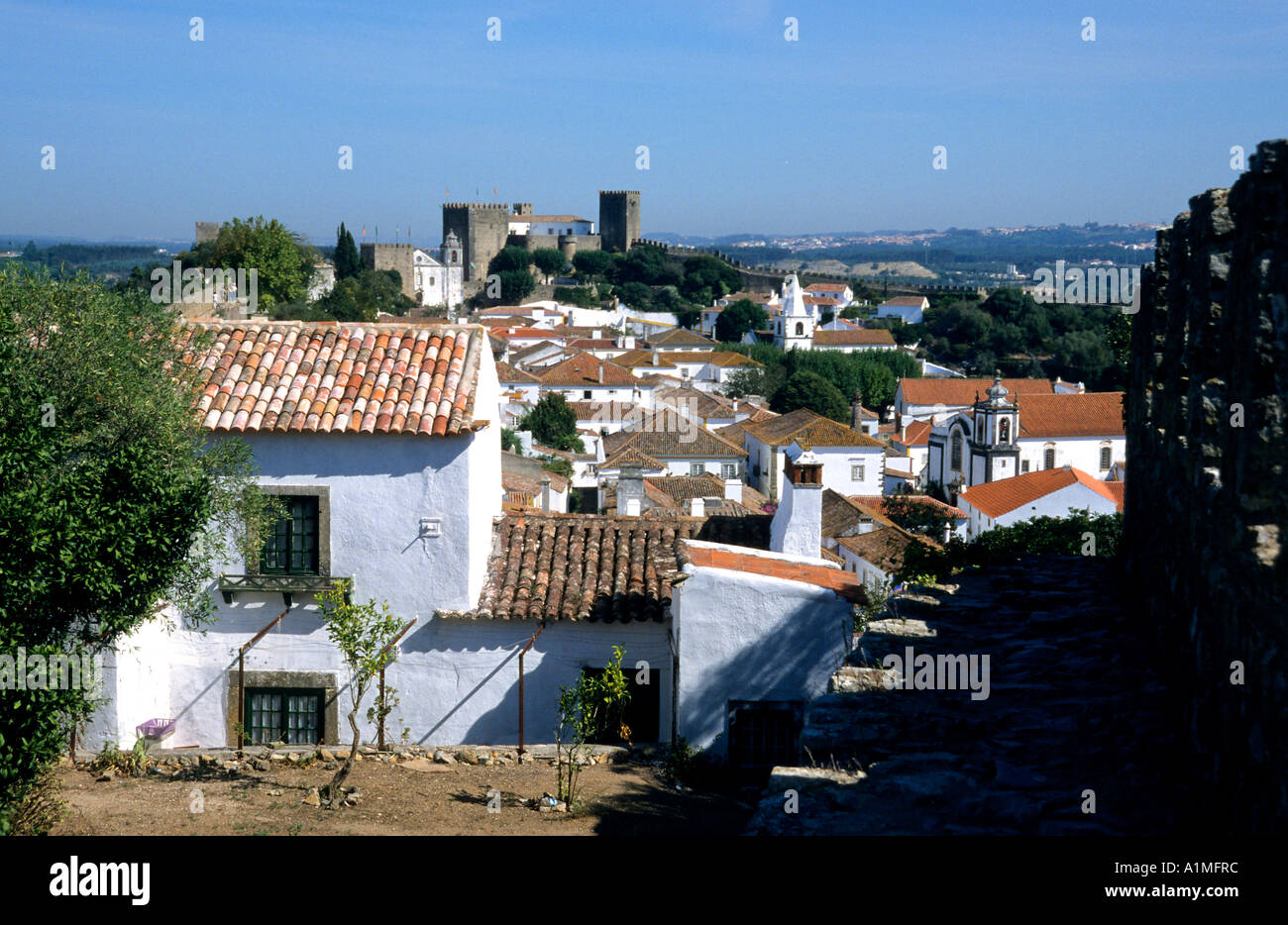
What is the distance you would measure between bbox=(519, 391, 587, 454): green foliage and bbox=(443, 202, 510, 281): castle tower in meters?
88.2

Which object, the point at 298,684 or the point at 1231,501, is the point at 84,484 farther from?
the point at 1231,501

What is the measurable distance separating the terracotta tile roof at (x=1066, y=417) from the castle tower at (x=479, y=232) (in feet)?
296

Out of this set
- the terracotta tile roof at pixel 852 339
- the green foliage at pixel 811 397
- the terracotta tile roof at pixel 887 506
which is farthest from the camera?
the terracotta tile roof at pixel 852 339

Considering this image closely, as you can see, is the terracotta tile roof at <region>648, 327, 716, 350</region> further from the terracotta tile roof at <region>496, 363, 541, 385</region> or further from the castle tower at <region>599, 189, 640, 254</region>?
the castle tower at <region>599, 189, 640, 254</region>

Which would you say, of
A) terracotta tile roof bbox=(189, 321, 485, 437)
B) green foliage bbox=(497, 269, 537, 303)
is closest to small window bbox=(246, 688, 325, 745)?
Answer: terracotta tile roof bbox=(189, 321, 485, 437)

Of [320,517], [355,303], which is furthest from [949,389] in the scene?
[320,517]

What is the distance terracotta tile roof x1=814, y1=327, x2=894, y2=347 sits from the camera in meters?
114

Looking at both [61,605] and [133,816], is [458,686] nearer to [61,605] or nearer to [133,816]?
[133,816]

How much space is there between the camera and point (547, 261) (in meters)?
149

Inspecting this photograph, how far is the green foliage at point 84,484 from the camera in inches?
334

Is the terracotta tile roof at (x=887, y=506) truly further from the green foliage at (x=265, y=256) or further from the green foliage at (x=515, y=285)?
the green foliage at (x=515, y=285)

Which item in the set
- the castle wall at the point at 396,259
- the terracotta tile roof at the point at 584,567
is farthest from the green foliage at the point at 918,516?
the castle wall at the point at 396,259
